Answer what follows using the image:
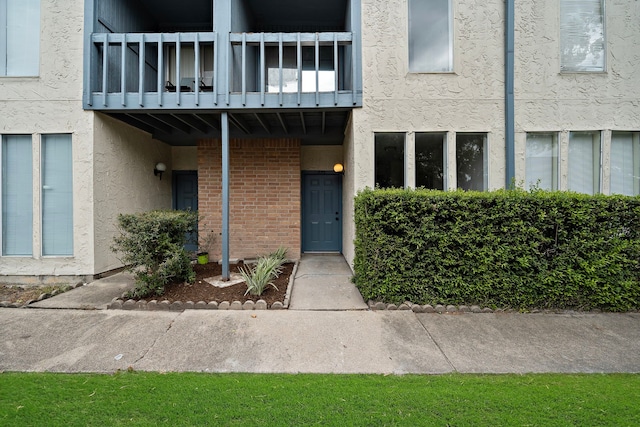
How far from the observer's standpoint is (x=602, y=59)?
5176 millimetres

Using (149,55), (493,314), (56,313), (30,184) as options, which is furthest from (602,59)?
(30,184)

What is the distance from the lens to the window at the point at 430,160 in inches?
210

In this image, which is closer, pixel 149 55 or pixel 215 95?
pixel 215 95

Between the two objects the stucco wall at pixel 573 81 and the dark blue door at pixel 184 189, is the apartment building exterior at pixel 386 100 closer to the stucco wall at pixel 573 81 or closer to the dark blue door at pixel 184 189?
the stucco wall at pixel 573 81

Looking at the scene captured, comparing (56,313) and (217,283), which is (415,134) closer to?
(217,283)

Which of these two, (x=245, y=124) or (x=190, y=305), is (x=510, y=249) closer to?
(x=190, y=305)

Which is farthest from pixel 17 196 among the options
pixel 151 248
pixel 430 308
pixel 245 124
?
pixel 430 308

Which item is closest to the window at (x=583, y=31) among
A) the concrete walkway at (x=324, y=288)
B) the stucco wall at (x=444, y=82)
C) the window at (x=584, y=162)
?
the stucco wall at (x=444, y=82)

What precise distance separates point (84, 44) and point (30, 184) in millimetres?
2884

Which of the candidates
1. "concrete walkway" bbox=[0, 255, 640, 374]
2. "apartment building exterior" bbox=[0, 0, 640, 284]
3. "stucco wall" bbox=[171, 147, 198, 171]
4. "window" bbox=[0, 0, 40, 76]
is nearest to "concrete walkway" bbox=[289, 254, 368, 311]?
"concrete walkway" bbox=[0, 255, 640, 374]

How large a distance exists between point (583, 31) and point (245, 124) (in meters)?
7.00

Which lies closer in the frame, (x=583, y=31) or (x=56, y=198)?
(x=583, y=31)

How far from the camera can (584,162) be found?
5.24 meters

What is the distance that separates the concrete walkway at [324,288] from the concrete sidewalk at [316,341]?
0.82 feet
